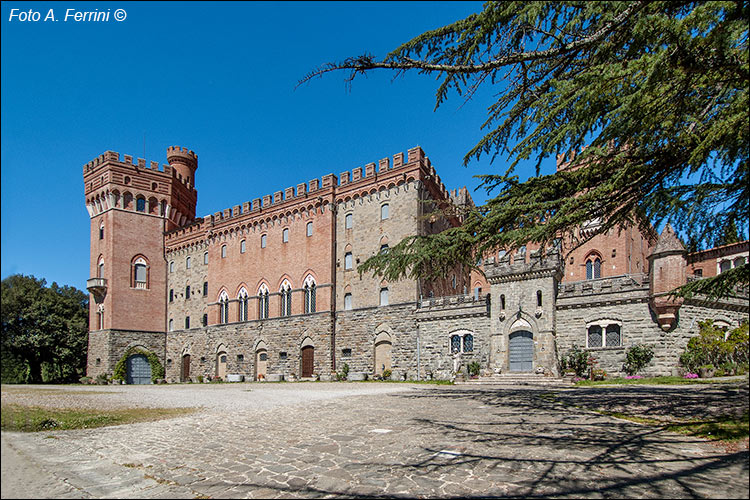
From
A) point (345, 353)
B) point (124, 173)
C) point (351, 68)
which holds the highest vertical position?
point (124, 173)

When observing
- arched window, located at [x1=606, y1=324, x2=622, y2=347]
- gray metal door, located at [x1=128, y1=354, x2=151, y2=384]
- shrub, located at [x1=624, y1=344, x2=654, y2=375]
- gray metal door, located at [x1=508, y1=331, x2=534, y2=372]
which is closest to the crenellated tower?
gray metal door, located at [x1=128, y1=354, x2=151, y2=384]

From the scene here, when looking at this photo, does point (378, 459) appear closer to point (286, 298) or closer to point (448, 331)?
point (448, 331)

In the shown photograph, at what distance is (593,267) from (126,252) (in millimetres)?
35656

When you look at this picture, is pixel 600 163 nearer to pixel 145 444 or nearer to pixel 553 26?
pixel 553 26

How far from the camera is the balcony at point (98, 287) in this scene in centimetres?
3850

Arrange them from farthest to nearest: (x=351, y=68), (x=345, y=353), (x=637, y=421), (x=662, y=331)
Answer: (x=345, y=353)
(x=662, y=331)
(x=637, y=421)
(x=351, y=68)

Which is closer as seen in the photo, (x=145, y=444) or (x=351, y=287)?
(x=145, y=444)

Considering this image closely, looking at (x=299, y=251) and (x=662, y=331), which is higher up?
(x=299, y=251)

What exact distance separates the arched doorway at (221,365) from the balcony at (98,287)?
35.7ft

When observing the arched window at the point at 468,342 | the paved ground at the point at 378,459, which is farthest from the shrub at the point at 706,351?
the paved ground at the point at 378,459

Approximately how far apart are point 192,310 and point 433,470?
38269mm

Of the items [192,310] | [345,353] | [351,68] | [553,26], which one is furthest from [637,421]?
[192,310]

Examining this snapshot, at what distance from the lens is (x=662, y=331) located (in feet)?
67.7

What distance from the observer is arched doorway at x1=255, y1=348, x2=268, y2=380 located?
34469 millimetres
